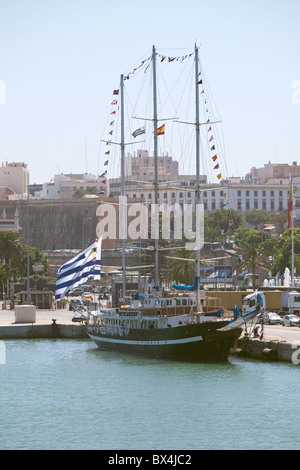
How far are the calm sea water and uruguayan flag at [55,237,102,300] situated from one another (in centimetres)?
543

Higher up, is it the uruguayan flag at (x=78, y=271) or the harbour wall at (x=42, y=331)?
the uruguayan flag at (x=78, y=271)

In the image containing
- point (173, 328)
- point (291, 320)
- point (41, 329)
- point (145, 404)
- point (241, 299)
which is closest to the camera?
point (145, 404)

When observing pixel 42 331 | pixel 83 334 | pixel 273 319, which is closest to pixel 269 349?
pixel 273 319

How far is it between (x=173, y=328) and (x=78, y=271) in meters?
9.52

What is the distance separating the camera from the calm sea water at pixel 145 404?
121 feet

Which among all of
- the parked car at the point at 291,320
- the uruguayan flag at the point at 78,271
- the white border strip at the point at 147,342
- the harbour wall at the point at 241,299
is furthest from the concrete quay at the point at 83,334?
the harbour wall at the point at 241,299

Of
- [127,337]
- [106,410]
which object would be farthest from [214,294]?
[106,410]

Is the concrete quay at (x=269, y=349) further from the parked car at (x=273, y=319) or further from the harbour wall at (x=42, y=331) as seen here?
the harbour wall at (x=42, y=331)

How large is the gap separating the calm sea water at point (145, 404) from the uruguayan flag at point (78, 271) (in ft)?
17.8

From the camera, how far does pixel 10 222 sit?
14338 centimetres

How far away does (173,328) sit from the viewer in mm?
56094

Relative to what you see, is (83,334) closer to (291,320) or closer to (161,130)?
(291,320)

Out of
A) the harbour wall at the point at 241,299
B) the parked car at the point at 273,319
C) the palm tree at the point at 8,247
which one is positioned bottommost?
the parked car at the point at 273,319
